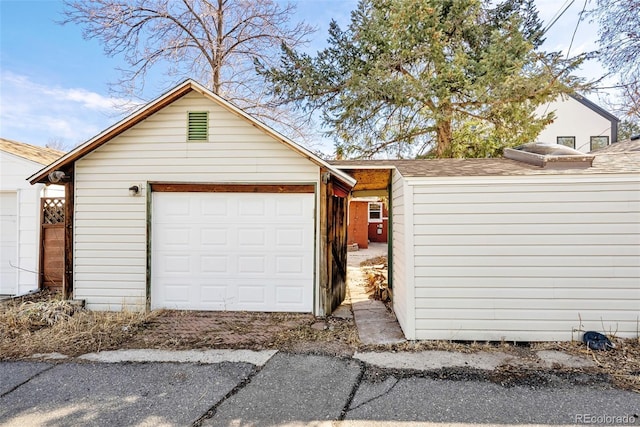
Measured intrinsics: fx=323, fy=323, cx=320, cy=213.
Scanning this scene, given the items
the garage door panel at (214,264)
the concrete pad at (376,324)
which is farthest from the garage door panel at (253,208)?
the concrete pad at (376,324)

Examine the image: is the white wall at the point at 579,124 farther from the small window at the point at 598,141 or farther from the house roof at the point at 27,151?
the house roof at the point at 27,151

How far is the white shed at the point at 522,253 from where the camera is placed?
4.60 m

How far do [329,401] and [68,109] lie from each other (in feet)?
54.9

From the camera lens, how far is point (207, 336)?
5.06 meters

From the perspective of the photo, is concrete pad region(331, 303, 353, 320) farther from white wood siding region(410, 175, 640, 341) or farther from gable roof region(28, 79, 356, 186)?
gable roof region(28, 79, 356, 186)

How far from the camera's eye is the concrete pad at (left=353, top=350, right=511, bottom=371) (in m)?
4.04

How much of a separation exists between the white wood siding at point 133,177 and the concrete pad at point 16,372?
2.07 meters

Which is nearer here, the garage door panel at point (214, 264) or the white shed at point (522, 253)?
the white shed at point (522, 253)

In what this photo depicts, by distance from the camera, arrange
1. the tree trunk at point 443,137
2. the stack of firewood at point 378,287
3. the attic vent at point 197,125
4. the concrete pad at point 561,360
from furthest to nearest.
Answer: the tree trunk at point 443,137
the stack of firewood at point 378,287
the attic vent at point 197,125
the concrete pad at point 561,360

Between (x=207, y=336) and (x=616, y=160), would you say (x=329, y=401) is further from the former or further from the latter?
(x=616, y=160)

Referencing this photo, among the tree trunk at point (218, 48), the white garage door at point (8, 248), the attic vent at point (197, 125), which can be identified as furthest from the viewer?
the tree trunk at point (218, 48)

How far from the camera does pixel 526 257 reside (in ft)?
15.5

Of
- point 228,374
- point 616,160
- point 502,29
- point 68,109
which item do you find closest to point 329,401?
point 228,374

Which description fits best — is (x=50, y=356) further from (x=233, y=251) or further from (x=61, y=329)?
(x=233, y=251)
